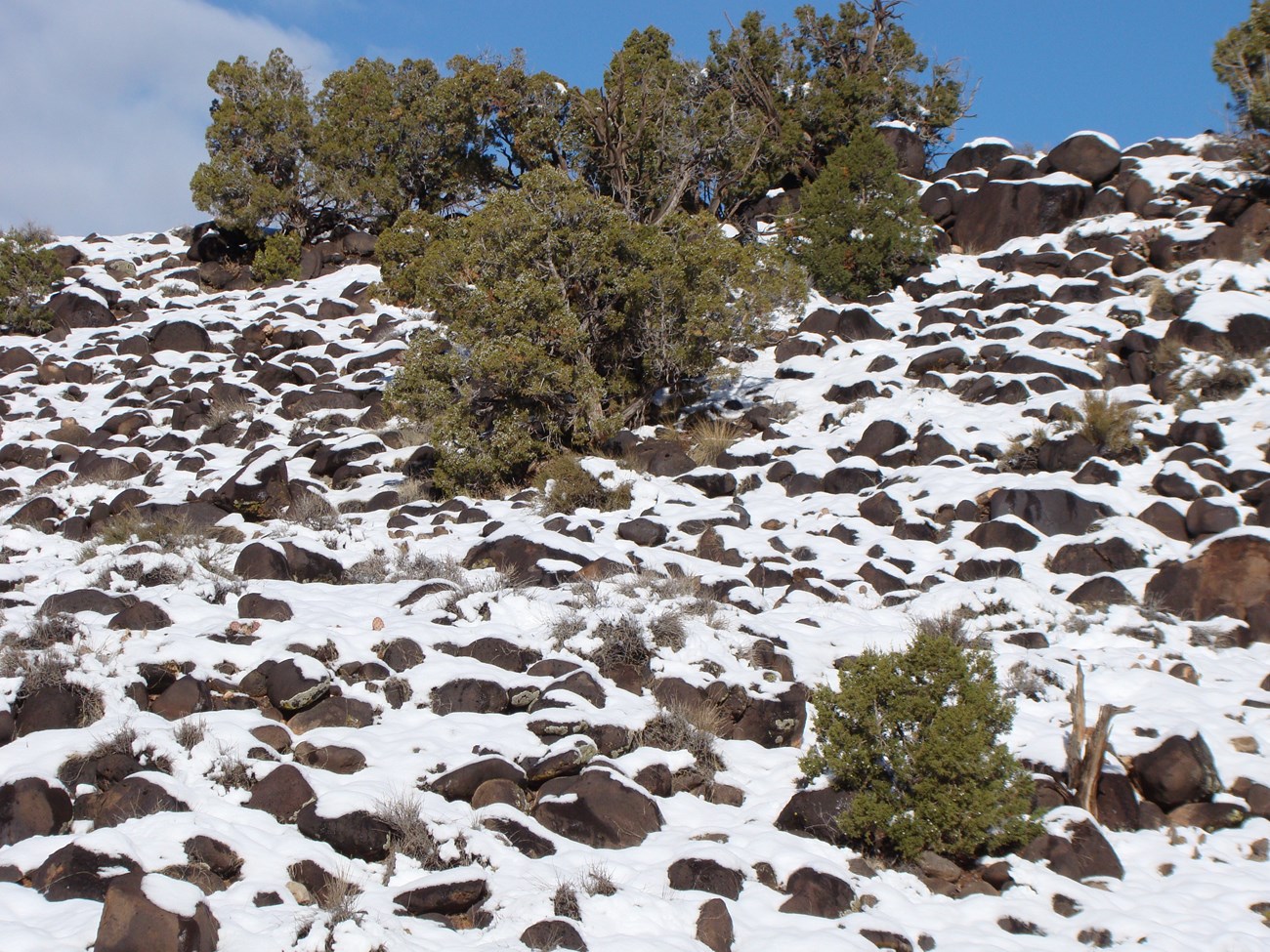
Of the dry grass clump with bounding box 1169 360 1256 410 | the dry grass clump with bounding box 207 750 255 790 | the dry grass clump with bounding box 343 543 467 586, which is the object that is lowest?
the dry grass clump with bounding box 207 750 255 790

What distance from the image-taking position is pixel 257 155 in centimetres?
2812

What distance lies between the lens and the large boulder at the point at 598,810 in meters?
6.91

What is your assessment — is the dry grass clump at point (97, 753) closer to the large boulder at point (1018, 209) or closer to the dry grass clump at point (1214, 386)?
the dry grass clump at point (1214, 386)

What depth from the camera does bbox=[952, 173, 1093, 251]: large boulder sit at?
23.2 m

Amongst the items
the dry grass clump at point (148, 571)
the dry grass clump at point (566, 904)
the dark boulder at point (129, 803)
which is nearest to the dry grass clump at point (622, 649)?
the dry grass clump at point (566, 904)

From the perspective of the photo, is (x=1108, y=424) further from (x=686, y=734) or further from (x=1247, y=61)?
(x=1247, y=61)

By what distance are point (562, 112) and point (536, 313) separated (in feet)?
40.3

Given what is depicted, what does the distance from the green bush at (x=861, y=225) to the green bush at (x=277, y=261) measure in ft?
45.3

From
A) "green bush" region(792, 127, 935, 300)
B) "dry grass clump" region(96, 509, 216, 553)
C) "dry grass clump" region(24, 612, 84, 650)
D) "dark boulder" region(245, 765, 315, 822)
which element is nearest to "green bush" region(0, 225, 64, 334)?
"dry grass clump" region(96, 509, 216, 553)

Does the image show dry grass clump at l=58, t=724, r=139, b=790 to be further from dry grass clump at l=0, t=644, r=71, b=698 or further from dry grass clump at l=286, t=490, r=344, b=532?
dry grass clump at l=286, t=490, r=344, b=532

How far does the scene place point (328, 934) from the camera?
5539 millimetres

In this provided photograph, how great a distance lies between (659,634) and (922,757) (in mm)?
3027

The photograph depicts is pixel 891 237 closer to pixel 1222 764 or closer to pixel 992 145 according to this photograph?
pixel 992 145

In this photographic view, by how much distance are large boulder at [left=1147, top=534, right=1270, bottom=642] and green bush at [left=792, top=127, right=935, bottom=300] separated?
1233 cm
